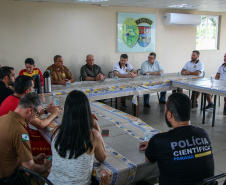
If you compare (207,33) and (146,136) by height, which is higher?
(207,33)

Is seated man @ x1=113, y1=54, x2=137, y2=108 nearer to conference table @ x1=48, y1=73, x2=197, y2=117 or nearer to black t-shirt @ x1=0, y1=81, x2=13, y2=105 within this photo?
conference table @ x1=48, y1=73, x2=197, y2=117

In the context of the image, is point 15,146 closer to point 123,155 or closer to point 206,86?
point 123,155

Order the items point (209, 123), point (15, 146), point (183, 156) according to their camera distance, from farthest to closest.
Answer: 1. point (209, 123)
2. point (15, 146)
3. point (183, 156)

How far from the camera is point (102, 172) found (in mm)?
1518

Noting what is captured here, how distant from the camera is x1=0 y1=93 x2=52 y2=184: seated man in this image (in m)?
1.62

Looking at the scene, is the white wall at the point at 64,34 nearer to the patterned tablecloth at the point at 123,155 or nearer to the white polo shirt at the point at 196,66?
the white polo shirt at the point at 196,66

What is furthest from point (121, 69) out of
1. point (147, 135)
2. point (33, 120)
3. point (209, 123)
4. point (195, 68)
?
point (147, 135)

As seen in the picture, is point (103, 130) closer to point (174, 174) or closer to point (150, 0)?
point (174, 174)

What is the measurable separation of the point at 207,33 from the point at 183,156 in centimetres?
716

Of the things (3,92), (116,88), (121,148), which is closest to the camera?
(121,148)

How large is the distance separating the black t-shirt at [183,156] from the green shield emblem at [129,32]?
4.87 m

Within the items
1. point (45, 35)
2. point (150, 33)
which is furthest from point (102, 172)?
point (150, 33)

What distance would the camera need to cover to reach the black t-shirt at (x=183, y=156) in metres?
1.38

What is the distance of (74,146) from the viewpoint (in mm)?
1417
